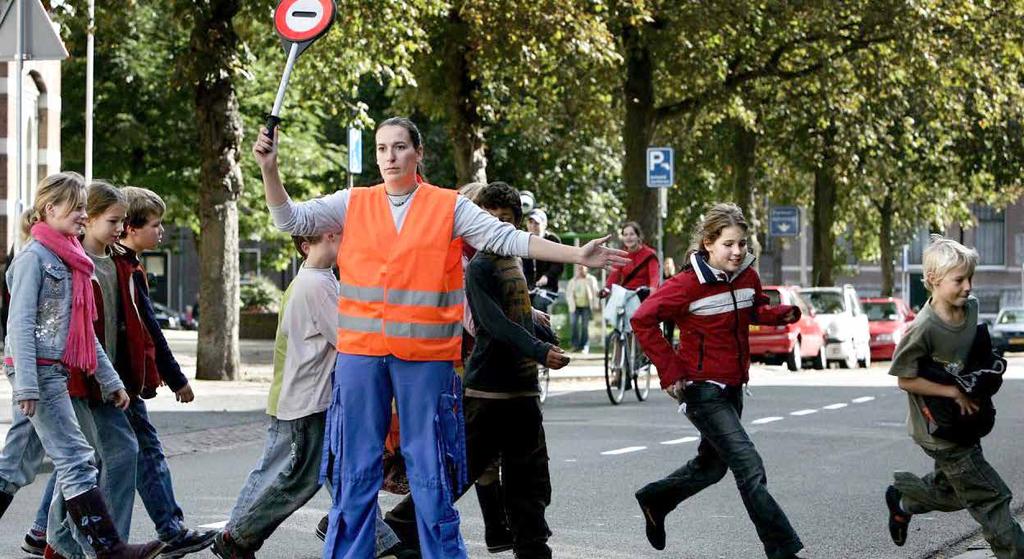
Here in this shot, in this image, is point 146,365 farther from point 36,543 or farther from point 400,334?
point 400,334

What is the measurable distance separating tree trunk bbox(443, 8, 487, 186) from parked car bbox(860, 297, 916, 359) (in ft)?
40.7

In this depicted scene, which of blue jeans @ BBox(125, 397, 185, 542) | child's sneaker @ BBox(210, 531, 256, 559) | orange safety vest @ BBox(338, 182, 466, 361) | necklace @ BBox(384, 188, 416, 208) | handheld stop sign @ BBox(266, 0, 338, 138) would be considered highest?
handheld stop sign @ BBox(266, 0, 338, 138)

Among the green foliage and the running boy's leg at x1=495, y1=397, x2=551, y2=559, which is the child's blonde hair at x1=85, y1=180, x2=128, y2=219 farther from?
the green foliage

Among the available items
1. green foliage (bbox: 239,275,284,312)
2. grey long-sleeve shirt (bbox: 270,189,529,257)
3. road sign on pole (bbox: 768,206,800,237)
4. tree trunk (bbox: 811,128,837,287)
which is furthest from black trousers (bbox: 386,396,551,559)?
green foliage (bbox: 239,275,284,312)

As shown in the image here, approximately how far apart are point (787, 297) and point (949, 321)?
861 inches

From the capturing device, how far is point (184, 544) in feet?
25.0

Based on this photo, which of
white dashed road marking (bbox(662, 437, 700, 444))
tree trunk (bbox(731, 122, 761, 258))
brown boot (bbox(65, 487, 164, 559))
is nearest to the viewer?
brown boot (bbox(65, 487, 164, 559))

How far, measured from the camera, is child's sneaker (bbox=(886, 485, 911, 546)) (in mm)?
7768

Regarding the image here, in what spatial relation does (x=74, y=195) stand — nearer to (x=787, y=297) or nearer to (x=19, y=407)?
(x=19, y=407)

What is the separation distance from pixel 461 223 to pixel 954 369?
6.98 feet

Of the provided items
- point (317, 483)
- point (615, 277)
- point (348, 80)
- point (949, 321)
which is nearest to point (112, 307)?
point (317, 483)

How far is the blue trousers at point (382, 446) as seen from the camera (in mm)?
6207

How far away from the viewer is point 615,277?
59.4 feet

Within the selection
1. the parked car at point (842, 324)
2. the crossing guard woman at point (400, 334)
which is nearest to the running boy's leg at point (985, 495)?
the crossing guard woman at point (400, 334)
